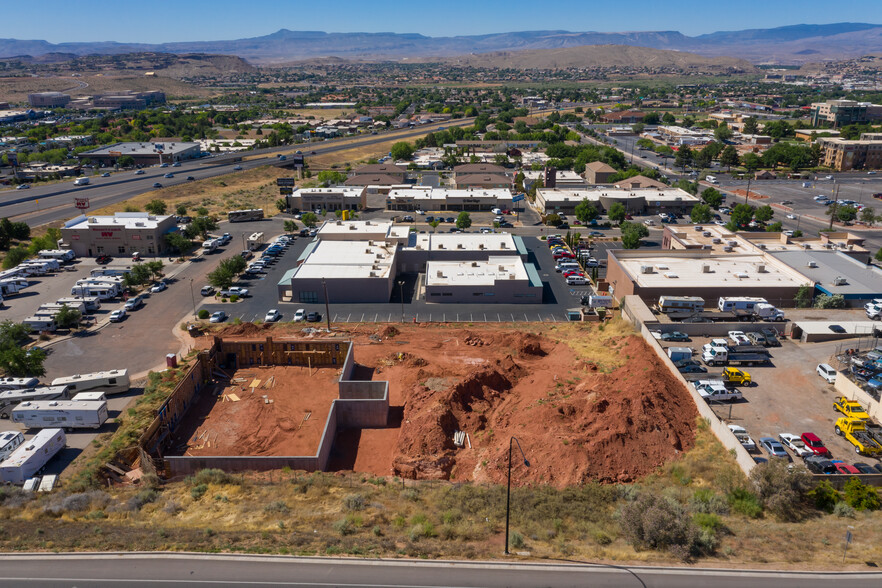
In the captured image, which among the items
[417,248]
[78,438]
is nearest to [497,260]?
[417,248]

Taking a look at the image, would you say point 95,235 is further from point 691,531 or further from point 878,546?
point 878,546

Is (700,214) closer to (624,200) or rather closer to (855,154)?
(624,200)

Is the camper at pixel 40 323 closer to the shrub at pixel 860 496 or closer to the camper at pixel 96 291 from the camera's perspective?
the camper at pixel 96 291

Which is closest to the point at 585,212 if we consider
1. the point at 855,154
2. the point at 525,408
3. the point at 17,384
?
the point at 525,408

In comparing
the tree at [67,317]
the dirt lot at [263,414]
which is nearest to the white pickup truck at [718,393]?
the dirt lot at [263,414]

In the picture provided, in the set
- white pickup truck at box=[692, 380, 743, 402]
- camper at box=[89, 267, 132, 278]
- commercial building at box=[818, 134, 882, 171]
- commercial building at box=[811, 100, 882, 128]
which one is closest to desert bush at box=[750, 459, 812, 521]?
white pickup truck at box=[692, 380, 743, 402]

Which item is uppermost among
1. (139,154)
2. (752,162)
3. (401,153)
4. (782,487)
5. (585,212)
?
(139,154)
